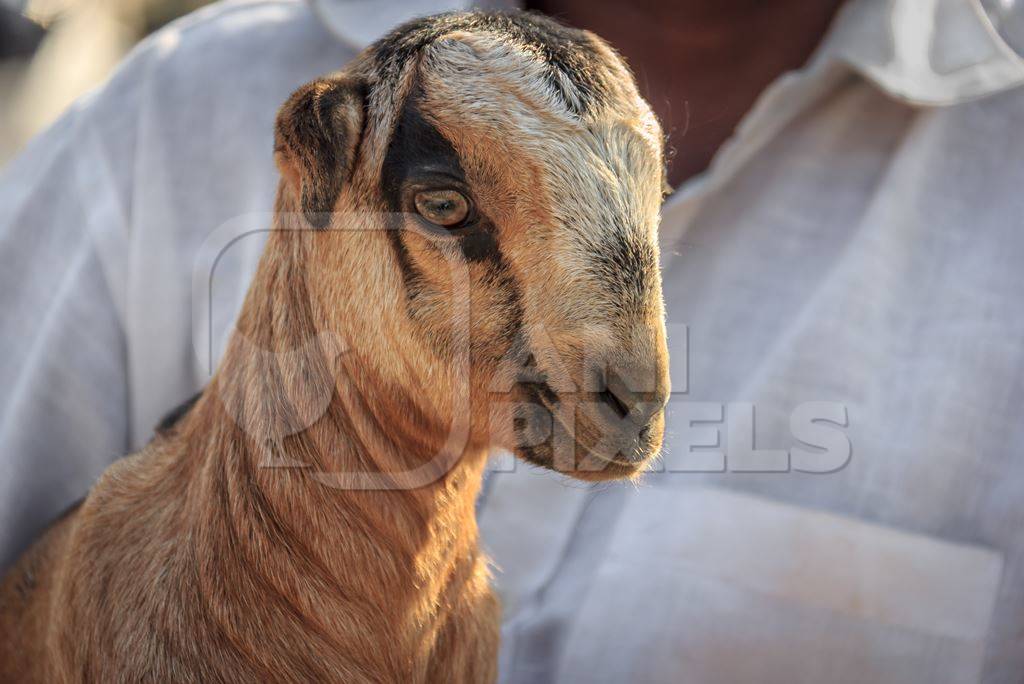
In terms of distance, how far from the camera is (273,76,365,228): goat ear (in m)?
1.00

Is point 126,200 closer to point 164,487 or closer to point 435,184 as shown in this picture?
point 164,487

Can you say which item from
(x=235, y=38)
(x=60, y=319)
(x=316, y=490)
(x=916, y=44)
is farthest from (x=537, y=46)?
(x=235, y=38)

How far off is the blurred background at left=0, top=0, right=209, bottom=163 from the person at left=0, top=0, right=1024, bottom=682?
3812 millimetres

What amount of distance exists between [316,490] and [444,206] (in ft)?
1.15

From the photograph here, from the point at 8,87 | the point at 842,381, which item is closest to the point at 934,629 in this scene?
the point at 842,381

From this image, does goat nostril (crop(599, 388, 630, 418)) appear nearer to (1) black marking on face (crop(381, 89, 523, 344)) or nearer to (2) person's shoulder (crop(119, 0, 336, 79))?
(1) black marking on face (crop(381, 89, 523, 344))

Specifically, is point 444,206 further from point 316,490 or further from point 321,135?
point 316,490

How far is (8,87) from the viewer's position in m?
7.99

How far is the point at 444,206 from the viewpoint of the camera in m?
0.97

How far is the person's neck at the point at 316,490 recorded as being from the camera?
107 centimetres

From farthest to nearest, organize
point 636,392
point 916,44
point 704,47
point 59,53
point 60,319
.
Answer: point 59,53, point 704,47, point 916,44, point 60,319, point 636,392

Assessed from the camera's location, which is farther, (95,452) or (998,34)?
(998,34)

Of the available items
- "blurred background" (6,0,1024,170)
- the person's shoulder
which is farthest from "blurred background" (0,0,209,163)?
the person's shoulder

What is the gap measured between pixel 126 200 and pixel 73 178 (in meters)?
0.11
